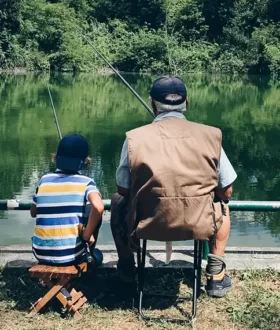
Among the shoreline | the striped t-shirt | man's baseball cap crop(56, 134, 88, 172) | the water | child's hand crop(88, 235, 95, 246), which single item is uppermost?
man's baseball cap crop(56, 134, 88, 172)

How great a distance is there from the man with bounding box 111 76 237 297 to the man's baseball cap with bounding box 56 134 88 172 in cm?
24

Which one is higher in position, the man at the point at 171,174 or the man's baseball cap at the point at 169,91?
the man's baseball cap at the point at 169,91

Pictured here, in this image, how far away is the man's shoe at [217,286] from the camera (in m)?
3.06

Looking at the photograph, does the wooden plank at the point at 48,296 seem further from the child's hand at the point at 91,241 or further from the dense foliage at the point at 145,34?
the dense foliage at the point at 145,34

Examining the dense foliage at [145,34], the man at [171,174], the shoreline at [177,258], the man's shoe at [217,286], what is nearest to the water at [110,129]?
the shoreline at [177,258]

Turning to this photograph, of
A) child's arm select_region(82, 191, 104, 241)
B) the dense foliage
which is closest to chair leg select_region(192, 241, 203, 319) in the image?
child's arm select_region(82, 191, 104, 241)

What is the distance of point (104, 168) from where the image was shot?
1079cm

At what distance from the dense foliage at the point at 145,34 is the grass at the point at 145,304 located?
30.8 metres

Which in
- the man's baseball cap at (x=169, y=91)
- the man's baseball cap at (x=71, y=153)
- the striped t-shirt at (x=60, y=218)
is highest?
the man's baseball cap at (x=169, y=91)

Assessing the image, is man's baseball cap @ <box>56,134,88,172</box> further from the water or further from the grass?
the water

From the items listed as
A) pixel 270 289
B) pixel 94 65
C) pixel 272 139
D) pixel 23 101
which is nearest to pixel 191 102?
pixel 23 101

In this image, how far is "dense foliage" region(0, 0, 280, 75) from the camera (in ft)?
112

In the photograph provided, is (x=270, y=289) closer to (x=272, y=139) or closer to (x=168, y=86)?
(x=168, y=86)

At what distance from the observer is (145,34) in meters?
36.9
